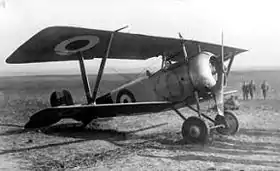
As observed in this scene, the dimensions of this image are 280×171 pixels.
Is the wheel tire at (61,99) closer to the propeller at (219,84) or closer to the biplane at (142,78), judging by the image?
the biplane at (142,78)

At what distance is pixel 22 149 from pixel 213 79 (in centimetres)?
419

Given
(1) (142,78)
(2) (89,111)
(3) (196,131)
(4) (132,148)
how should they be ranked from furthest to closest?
(1) (142,78), (2) (89,111), (3) (196,131), (4) (132,148)

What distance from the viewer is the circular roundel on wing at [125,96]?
27.2ft

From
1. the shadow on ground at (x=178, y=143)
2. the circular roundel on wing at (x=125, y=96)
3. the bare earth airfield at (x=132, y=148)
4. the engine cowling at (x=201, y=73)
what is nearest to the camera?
the bare earth airfield at (x=132, y=148)

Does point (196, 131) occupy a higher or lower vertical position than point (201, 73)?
lower

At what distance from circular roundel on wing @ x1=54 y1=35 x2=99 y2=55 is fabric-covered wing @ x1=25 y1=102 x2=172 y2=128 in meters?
1.25

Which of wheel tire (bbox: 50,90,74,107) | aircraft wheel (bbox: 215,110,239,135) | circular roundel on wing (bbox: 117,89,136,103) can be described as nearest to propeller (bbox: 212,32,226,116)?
aircraft wheel (bbox: 215,110,239,135)

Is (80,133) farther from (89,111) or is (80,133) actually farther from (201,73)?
(201,73)

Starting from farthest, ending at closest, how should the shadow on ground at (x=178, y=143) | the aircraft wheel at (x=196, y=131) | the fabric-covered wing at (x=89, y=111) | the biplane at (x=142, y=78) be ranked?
the aircraft wheel at (x=196, y=131)
the biplane at (x=142, y=78)
the fabric-covered wing at (x=89, y=111)
the shadow on ground at (x=178, y=143)

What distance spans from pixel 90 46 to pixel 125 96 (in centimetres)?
162

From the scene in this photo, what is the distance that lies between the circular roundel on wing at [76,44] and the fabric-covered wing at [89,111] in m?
1.25

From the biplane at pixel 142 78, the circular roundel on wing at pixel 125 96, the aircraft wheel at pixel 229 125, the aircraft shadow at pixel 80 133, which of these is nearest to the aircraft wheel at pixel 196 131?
the biplane at pixel 142 78

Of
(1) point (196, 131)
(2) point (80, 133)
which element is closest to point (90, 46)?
(2) point (80, 133)

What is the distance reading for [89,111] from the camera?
7.46m
